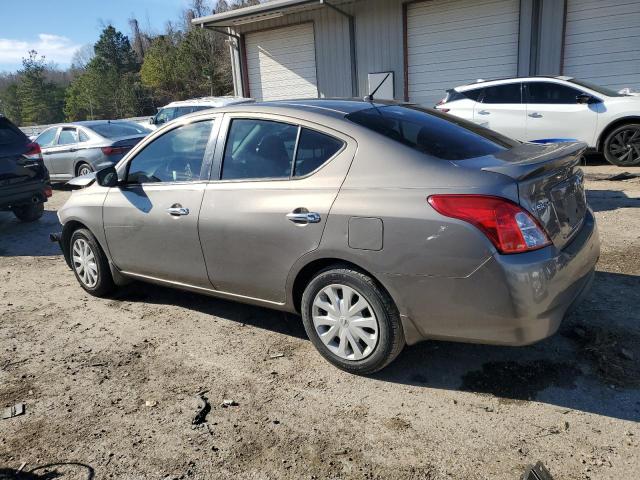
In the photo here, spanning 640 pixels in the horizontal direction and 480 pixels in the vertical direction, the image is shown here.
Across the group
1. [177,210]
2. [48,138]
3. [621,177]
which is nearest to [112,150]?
[48,138]

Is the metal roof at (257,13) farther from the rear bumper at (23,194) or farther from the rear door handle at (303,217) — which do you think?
the rear door handle at (303,217)

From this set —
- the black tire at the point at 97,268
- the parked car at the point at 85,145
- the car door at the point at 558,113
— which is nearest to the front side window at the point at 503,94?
the car door at the point at 558,113

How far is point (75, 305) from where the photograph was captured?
4770mm

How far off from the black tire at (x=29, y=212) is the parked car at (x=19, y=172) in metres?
0.56

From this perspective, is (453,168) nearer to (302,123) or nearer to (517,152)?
(517,152)

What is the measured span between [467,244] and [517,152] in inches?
41.1

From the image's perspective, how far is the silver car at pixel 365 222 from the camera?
2.63 meters

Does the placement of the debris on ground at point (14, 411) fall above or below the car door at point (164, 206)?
below

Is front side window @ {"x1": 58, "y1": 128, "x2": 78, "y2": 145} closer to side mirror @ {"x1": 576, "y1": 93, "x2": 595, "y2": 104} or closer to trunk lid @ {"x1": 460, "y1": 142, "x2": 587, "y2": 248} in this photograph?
side mirror @ {"x1": 576, "y1": 93, "x2": 595, "y2": 104}

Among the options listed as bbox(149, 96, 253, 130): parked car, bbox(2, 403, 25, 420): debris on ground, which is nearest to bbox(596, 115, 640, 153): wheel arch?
bbox(149, 96, 253, 130): parked car

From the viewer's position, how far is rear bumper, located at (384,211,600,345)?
8.43 feet

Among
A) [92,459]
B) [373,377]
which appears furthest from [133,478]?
[373,377]

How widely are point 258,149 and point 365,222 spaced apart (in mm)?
1064

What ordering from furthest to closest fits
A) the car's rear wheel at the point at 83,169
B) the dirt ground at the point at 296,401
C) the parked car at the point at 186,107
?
the parked car at the point at 186,107, the car's rear wheel at the point at 83,169, the dirt ground at the point at 296,401
